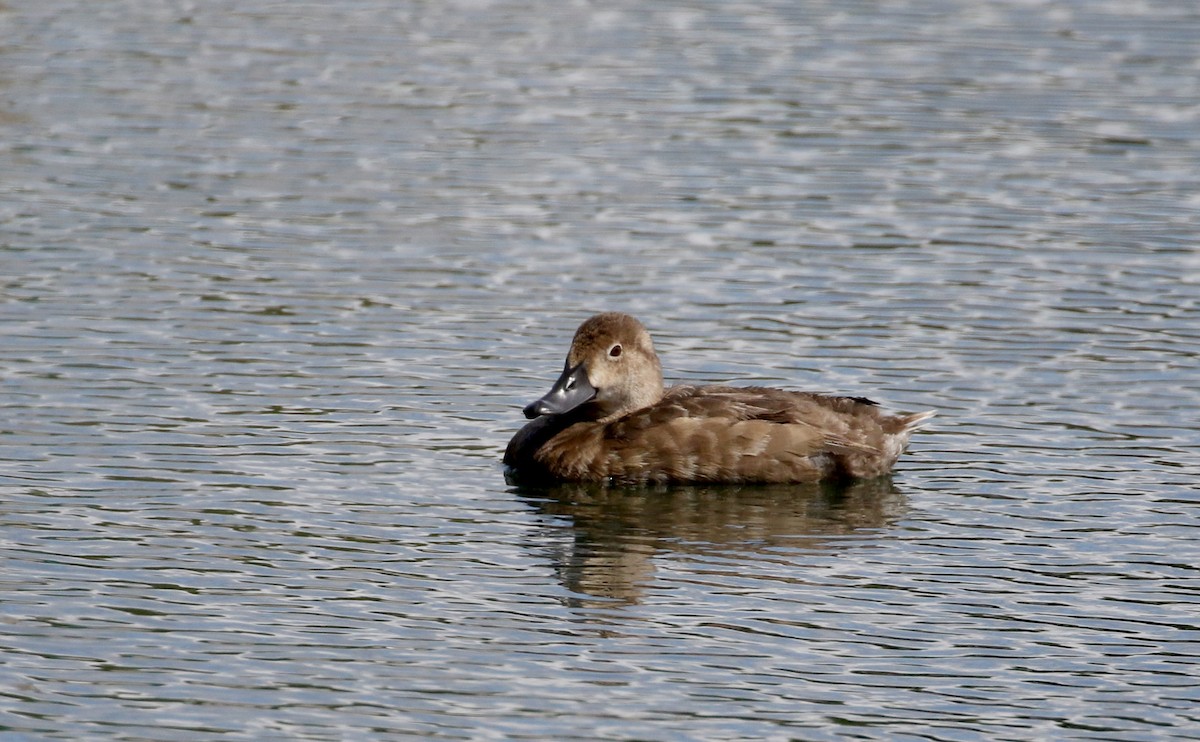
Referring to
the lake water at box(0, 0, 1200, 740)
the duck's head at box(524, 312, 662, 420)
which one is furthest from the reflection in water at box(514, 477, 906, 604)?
the duck's head at box(524, 312, 662, 420)

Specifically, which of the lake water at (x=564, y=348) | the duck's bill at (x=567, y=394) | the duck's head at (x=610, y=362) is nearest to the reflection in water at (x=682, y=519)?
the lake water at (x=564, y=348)

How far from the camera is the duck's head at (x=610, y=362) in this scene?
39.6ft

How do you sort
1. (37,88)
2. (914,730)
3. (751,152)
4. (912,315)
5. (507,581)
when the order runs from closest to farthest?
(914,730) → (507,581) → (912,315) → (751,152) → (37,88)

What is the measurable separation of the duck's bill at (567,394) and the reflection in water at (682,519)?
42 centimetres

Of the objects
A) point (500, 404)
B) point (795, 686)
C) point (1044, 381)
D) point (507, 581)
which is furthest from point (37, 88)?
point (795, 686)

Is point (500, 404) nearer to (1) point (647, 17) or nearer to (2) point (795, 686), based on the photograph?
(2) point (795, 686)

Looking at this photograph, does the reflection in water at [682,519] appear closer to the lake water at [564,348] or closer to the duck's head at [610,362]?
the lake water at [564,348]

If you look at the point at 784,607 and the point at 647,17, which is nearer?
the point at 784,607

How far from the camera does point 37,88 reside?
20.9 m

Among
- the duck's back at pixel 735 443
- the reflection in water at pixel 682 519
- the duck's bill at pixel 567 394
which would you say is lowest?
the reflection in water at pixel 682 519

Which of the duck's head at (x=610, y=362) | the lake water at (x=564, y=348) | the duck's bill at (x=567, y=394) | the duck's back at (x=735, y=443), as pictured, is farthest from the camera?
the duck's head at (x=610, y=362)

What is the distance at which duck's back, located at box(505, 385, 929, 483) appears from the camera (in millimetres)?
11688

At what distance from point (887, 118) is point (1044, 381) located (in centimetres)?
746

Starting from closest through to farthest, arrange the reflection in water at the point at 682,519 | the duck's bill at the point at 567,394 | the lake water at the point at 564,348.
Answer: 1. the lake water at the point at 564,348
2. the reflection in water at the point at 682,519
3. the duck's bill at the point at 567,394
